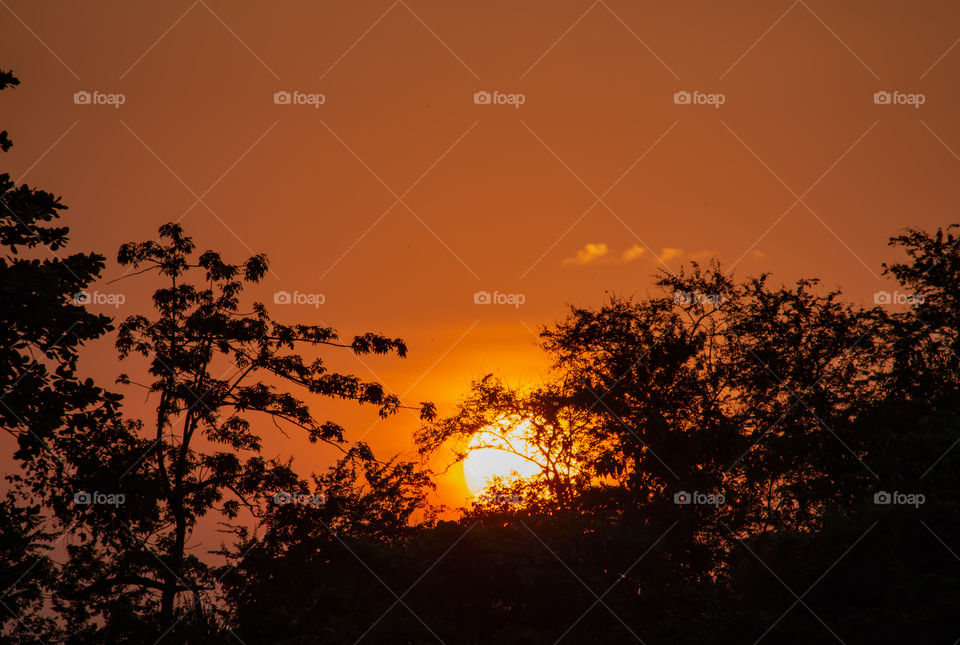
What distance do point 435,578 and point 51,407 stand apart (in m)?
7.55

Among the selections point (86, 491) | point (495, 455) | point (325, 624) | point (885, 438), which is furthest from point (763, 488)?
point (86, 491)

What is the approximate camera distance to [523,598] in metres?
15.0

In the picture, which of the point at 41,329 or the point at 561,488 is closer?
the point at 41,329

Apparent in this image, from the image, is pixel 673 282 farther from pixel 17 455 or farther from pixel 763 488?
pixel 17 455

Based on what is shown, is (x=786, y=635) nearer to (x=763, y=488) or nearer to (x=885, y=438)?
(x=885, y=438)

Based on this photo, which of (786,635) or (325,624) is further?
(325,624)

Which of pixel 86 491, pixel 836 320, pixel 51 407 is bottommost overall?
pixel 86 491

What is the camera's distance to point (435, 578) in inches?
611

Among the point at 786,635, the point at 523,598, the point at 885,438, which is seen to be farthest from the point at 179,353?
the point at 885,438

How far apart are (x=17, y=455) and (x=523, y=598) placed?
9053 millimetres

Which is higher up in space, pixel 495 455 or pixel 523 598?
pixel 495 455

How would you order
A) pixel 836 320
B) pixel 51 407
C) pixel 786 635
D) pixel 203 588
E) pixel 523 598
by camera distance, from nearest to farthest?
pixel 786 635
pixel 51 407
pixel 523 598
pixel 203 588
pixel 836 320

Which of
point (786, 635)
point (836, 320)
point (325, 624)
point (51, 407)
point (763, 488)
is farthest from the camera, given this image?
point (836, 320)

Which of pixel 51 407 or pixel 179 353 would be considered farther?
pixel 179 353
